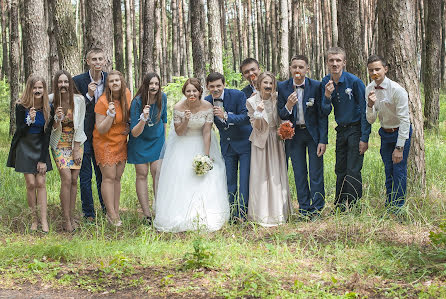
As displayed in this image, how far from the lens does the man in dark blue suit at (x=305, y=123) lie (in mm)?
6508

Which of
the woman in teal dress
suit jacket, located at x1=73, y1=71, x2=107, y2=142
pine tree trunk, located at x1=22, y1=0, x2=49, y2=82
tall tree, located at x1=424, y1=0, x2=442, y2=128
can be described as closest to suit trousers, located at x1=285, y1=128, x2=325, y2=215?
the woman in teal dress

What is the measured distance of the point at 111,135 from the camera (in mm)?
6902

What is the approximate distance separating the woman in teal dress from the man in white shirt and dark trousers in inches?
108

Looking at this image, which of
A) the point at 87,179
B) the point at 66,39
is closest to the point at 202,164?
the point at 87,179

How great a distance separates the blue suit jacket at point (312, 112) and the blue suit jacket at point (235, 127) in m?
0.52

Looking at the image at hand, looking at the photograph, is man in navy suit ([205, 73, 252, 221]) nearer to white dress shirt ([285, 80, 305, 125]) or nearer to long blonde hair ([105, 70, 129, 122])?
white dress shirt ([285, 80, 305, 125])

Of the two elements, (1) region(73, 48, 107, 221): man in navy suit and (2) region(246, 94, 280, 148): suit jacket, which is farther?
(1) region(73, 48, 107, 221): man in navy suit

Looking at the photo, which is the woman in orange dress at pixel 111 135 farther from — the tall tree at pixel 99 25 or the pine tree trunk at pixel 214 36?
the pine tree trunk at pixel 214 36

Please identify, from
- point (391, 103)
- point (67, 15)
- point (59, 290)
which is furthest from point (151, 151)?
point (67, 15)

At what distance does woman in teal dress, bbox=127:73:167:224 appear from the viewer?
6.82 metres

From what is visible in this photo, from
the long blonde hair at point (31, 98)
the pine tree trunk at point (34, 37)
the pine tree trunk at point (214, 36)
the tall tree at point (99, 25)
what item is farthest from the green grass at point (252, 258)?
the pine tree trunk at point (214, 36)

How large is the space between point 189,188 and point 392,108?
9.14ft

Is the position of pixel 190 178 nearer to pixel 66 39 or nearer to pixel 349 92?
pixel 349 92

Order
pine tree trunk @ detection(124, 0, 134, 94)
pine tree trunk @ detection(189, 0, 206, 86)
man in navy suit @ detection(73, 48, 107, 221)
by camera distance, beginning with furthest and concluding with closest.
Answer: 1. pine tree trunk @ detection(124, 0, 134, 94)
2. pine tree trunk @ detection(189, 0, 206, 86)
3. man in navy suit @ detection(73, 48, 107, 221)
